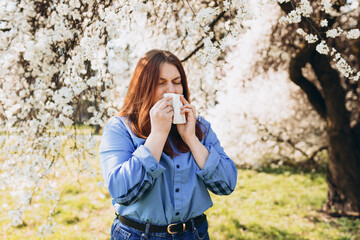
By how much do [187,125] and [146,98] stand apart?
286 mm

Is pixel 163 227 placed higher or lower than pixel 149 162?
lower

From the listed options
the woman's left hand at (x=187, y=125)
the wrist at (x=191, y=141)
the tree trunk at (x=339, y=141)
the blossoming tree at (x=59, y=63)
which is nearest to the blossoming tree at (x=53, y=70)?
the blossoming tree at (x=59, y=63)

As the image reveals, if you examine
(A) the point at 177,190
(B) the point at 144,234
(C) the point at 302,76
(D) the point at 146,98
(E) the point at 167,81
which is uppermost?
(C) the point at 302,76

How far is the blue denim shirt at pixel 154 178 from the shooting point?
4.54 ft

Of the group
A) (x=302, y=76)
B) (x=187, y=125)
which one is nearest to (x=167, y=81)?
(x=187, y=125)

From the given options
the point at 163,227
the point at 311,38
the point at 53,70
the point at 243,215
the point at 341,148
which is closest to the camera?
the point at 163,227

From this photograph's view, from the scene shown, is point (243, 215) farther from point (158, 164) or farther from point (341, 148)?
point (158, 164)

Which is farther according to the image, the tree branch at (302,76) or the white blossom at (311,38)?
the tree branch at (302,76)

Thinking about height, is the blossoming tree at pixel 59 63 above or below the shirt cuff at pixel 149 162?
above

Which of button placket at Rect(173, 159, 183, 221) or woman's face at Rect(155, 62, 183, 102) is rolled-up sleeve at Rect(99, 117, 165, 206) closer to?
button placket at Rect(173, 159, 183, 221)

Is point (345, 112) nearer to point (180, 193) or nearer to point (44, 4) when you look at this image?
point (180, 193)

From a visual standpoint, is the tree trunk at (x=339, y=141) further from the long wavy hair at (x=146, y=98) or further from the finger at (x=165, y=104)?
the finger at (x=165, y=104)

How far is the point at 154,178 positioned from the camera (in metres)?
1.43

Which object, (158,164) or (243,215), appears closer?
(158,164)
